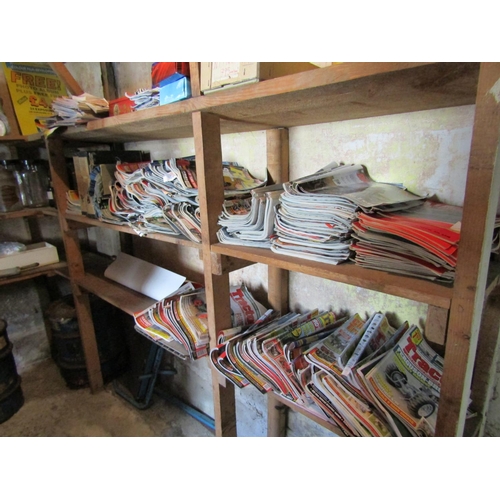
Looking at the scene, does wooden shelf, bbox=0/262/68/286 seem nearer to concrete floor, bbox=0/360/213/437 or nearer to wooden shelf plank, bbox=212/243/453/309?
concrete floor, bbox=0/360/213/437

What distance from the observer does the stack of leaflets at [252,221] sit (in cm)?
78

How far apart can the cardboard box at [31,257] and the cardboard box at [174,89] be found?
1.61m

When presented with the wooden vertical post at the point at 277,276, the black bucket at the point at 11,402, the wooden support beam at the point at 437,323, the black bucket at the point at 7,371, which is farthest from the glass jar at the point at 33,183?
the wooden support beam at the point at 437,323

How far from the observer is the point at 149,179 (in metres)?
1.11

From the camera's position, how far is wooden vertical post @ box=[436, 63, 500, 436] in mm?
415

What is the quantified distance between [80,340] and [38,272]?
0.51 m

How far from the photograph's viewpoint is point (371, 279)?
57 cm

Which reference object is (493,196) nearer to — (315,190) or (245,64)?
(315,190)

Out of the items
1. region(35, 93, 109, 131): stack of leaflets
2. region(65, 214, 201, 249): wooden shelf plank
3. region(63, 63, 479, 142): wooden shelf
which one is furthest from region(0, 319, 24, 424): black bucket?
region(63, 63, 479, 142): wooden shelf

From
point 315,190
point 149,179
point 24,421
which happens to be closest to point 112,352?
point 24,421

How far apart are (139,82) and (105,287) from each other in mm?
1111

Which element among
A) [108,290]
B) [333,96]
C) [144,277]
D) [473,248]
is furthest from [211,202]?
[108,290]

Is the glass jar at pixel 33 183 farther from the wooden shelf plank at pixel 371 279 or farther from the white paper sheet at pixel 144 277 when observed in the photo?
the wooden shelf plank at pixel 371 279

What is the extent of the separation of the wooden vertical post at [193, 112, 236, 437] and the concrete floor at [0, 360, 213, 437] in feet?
3.18
